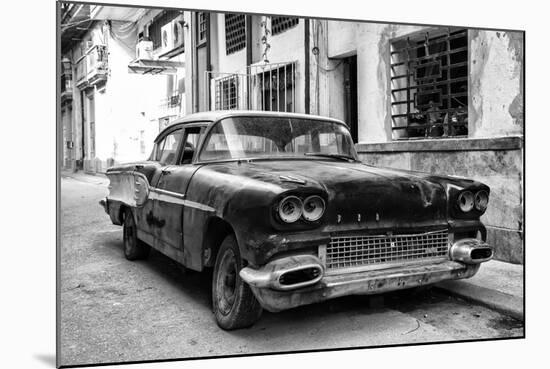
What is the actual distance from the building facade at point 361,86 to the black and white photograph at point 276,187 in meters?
0.01

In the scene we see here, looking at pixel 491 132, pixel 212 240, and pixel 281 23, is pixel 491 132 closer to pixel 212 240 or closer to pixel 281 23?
pixel 281 23

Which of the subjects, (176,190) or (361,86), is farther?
(361,86)

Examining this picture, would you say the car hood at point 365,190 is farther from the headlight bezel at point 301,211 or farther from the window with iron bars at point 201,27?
the window with iron bars at point 201,27

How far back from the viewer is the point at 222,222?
299 centimetres

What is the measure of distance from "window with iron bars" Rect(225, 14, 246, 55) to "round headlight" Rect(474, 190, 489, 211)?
185cm

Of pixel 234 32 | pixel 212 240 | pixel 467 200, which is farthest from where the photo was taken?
pixel 234 32

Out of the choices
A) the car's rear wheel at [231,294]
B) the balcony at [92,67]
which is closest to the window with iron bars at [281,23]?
the balcony at [92,67]

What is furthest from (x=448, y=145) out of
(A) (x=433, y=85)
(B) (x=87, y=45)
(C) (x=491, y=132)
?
(B) (x=87, y=45)

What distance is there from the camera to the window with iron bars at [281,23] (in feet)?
11.9

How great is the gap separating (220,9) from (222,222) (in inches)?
52.8

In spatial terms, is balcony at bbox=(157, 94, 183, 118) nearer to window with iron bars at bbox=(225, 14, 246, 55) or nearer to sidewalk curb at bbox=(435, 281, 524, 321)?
window with iron bars at bbox=(225, 14, 246, 55)

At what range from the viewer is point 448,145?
13.7 ft

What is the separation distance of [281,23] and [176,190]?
1323 millimetres
